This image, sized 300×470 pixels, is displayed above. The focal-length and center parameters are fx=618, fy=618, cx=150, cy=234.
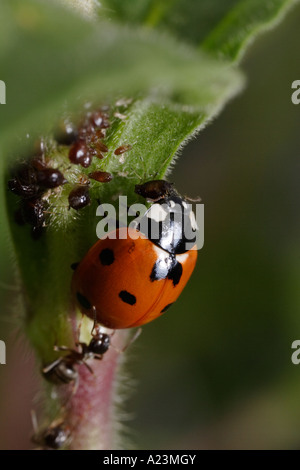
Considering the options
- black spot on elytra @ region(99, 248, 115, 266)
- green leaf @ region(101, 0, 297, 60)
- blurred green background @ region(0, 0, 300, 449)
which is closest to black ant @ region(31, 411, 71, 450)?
black spot on elytra @ region(99, 248, 115, 266)

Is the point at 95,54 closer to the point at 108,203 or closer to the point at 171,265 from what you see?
the point at 108,203

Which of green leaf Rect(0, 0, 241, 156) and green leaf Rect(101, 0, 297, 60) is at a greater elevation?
green leaf Rect(101, 0, 297, 60)

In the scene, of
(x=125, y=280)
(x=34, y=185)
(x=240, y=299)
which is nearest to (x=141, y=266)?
(x=125, y=280)

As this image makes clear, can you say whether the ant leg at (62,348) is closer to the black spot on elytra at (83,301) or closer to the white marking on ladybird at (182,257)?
the black spot on elytra at (83,301)

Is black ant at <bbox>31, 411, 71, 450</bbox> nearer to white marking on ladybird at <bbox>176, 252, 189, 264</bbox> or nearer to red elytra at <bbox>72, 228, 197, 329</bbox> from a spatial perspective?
red elytra at <bbox>72, 228, 197, 329</bbox>

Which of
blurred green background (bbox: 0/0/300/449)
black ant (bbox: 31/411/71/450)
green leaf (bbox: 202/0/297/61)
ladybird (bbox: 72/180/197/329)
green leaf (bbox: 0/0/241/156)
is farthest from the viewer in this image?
blurred green background (bbox: 0/0/300/449)

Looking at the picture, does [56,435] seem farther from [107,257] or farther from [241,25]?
[241,25]

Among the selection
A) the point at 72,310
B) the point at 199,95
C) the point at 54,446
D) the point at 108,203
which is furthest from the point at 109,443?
the point at 199,95

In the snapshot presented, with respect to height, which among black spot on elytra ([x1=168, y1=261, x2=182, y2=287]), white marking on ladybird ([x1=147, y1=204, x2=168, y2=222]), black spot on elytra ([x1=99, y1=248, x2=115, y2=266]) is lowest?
black spot on elytra ([x1=168, y1=261, x2=182, y2=287])
